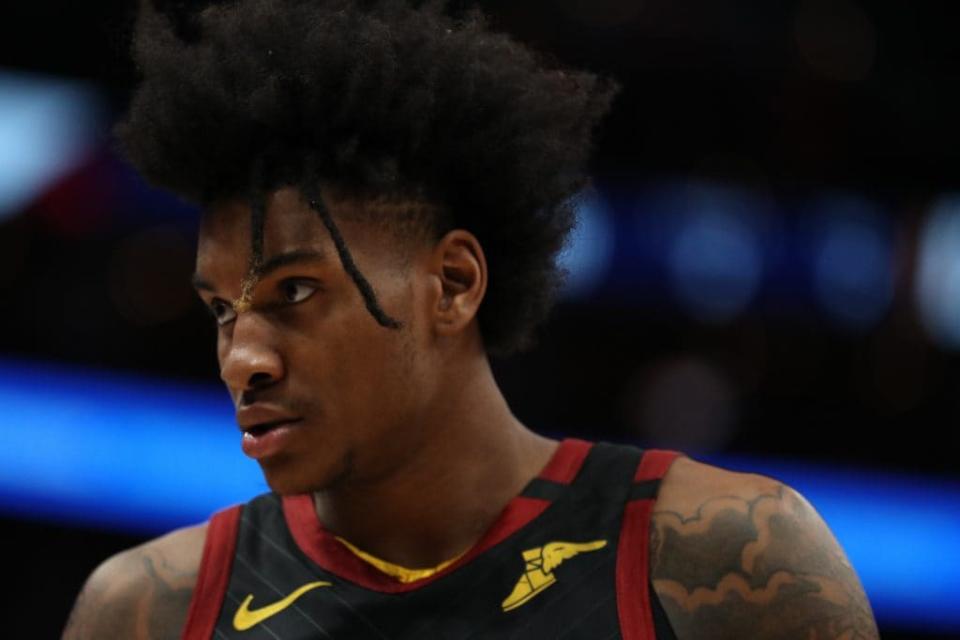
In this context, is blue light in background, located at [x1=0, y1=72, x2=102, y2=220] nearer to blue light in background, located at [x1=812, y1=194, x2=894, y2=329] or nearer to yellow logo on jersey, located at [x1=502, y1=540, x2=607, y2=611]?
blue light in background, located at [x1=812, y1=194, x2=894, y2=329]

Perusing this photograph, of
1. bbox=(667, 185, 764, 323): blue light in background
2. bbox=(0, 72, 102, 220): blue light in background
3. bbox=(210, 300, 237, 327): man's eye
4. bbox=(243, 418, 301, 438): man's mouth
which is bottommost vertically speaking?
bbox=(243, 418, 301, 438): man's mouth

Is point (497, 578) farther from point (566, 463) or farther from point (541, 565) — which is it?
point (566, 463)

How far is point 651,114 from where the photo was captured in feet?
24.7

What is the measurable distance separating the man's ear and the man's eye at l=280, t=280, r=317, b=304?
29 cm

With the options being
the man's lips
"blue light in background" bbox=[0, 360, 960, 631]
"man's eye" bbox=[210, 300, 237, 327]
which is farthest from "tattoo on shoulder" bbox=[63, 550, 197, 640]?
"blue light in background" bbox=[0, 360, 960, 631]

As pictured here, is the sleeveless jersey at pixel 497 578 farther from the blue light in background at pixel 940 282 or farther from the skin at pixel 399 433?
the blue light in background at pixel 940 282

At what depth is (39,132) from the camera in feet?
23.5

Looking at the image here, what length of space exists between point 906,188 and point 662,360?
1564mm

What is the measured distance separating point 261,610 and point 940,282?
5189mm

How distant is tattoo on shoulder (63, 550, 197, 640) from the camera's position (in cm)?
328

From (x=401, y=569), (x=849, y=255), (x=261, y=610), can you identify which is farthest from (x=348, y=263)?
(x=849, y=255)

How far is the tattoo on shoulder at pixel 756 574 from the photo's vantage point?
2924mm

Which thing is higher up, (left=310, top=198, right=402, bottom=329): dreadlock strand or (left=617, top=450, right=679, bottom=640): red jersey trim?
(left=310, top=198, right=402, bottom=329): dreadlock strand

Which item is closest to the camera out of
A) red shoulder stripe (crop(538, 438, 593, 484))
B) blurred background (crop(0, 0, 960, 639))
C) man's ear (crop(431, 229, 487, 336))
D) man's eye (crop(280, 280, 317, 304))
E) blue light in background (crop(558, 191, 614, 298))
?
man's eye (crop(280, 280, 317, 304))
